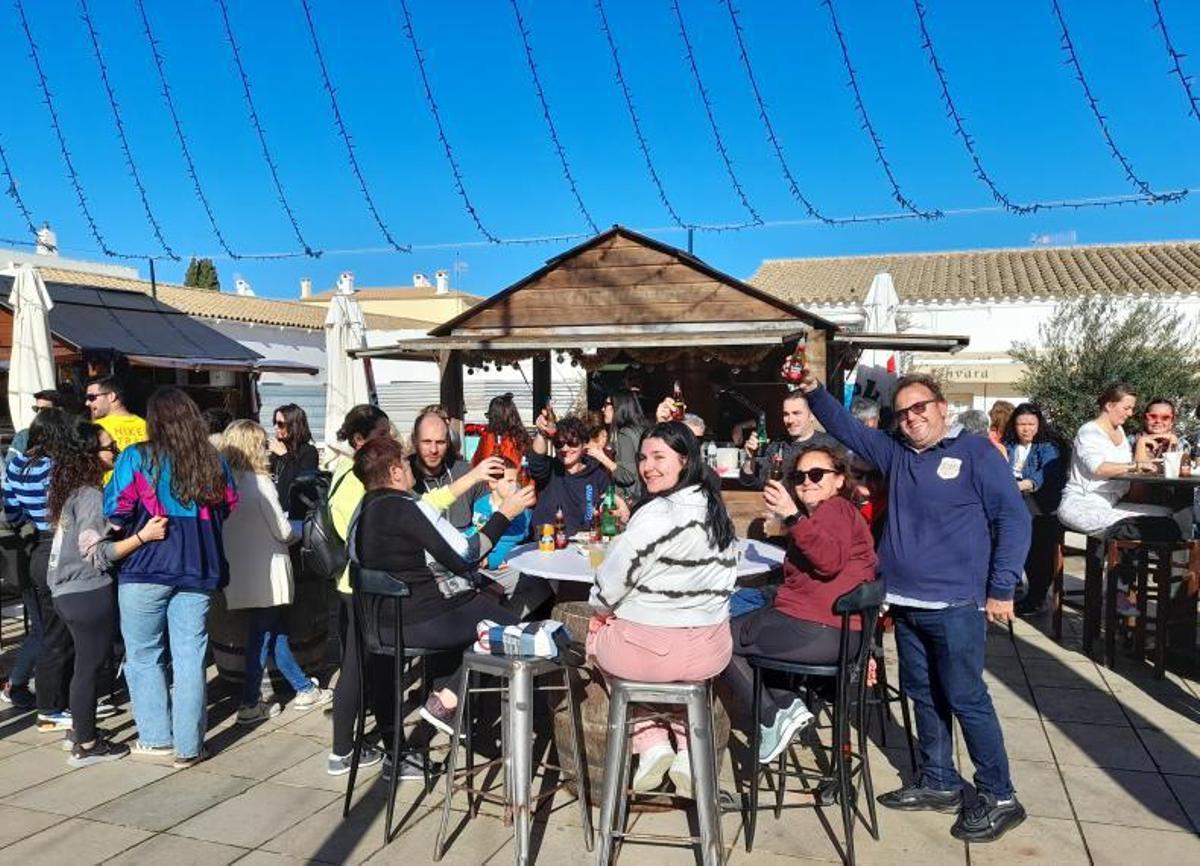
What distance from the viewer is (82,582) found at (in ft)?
12.7

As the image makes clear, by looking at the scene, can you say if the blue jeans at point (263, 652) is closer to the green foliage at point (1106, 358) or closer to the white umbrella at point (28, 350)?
the white umbrella at point (28, 350)

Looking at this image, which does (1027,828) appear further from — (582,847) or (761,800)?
(582,847)

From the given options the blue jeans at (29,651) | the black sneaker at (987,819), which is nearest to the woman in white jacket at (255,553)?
the blue jeans at (29,651)

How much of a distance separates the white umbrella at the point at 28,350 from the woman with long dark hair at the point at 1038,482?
8.09 meters

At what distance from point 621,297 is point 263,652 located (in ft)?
20.3

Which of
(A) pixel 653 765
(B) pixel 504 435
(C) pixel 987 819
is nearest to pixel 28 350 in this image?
(B) pixel 504 435

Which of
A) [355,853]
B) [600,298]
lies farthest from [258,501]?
[600,298]

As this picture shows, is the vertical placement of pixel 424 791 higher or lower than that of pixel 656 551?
lower

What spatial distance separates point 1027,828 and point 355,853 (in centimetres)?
250

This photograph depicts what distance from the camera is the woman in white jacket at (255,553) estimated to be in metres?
4.46

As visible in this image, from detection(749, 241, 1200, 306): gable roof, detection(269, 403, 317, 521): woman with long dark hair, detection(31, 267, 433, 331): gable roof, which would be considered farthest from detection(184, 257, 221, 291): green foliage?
detection(269, 403, 317, 521): woman with long dark hair

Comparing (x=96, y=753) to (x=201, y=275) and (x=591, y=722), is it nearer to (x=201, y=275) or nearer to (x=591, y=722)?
(x=591, y=722)

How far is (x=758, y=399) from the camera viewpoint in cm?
1309

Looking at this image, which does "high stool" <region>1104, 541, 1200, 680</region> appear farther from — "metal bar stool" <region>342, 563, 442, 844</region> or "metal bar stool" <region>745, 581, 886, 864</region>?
"metal bar stool" <region>342, 563, 442, 844</region>
